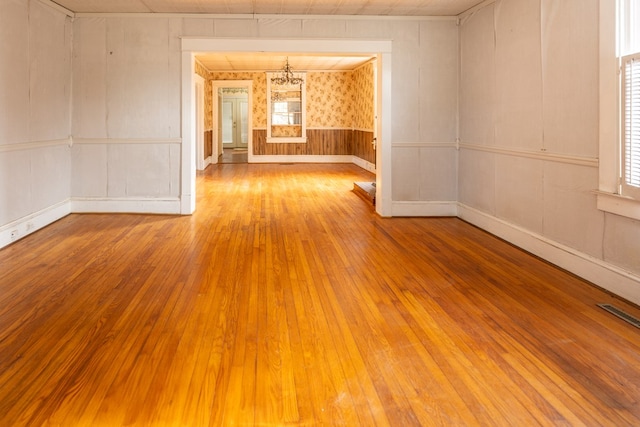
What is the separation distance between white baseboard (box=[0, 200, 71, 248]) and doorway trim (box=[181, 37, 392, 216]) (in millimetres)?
1490

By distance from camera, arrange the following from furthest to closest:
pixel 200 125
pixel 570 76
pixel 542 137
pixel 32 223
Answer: pixel 200 125
pixel 32 223
pixel 542 137
pixel 570 76

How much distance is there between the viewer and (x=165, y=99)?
24.3 feet

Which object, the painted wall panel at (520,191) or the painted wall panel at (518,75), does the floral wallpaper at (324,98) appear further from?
the painted wall panel at (520,191)

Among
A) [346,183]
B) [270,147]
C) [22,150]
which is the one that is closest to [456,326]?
[22,150]

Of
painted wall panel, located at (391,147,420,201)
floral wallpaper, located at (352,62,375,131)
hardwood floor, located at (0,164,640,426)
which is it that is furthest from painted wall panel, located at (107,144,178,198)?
floral wallpaper, located at (352,62,375,131)

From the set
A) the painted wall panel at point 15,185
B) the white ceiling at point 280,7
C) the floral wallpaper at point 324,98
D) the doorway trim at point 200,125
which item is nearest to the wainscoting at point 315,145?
Answer: the floral wallpaper at point 324,98

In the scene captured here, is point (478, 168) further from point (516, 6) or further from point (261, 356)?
point (261, 356)

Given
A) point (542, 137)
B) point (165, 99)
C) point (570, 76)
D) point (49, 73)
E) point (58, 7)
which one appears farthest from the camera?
point (165, 99)

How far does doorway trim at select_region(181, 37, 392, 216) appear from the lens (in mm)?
7254

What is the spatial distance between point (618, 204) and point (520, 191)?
1679mm

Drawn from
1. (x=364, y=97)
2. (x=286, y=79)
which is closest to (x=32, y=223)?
(x=364, y=97)

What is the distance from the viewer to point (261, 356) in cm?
296

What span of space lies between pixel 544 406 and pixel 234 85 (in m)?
14.9

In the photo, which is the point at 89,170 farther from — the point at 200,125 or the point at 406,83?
the point at 200,125
